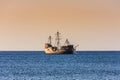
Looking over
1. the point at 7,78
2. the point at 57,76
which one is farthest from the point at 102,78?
the point at 7,78

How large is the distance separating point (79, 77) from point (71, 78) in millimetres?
2877

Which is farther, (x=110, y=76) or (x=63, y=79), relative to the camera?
(x=110, y=76)

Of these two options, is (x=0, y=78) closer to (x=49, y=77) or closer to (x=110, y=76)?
(x=49, y=77)

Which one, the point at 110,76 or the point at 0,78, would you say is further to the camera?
the point at 110,76

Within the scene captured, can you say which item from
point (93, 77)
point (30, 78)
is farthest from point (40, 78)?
point (93, 77)

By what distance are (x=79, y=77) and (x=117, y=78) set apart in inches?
302

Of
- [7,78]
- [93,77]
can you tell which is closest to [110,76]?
[93,77]

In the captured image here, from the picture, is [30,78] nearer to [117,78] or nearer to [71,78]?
[71,78]

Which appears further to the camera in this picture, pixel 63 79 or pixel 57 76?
pixel 57 76

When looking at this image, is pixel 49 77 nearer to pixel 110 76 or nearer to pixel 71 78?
pixel 71 78

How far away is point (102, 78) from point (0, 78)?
769 inches

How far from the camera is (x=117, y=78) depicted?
372 ft

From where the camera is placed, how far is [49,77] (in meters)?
116

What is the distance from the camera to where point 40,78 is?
11356cm
